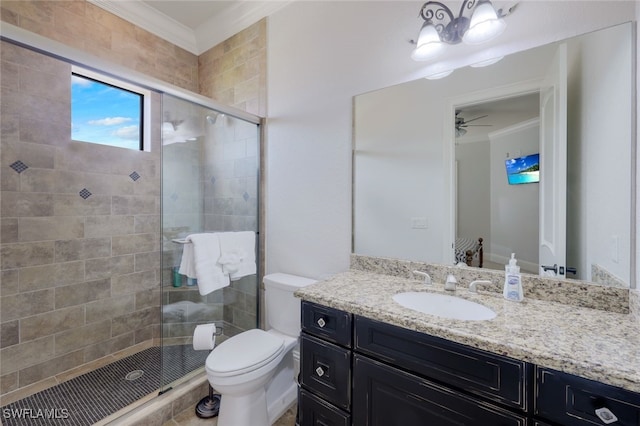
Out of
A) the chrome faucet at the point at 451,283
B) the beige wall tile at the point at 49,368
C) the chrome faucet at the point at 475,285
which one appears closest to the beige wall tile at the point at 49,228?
the beige wall tile at the point at 49,368

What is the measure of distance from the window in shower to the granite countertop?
2.14 m

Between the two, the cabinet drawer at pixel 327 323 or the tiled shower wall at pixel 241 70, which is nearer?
the cabinet drawer at pixel 327 323

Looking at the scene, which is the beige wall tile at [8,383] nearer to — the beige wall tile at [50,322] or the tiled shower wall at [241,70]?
the beige wall tile at [50,322]

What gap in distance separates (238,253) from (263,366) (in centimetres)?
80

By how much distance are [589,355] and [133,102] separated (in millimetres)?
3176

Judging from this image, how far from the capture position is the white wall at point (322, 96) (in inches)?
61.2

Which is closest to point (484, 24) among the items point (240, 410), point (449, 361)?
point (449, 361)

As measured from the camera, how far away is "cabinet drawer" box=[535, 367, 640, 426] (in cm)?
66

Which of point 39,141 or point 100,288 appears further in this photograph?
point 100,288

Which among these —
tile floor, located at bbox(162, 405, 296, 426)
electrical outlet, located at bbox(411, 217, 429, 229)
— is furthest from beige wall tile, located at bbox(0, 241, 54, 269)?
electrical outlet, located at bbox(411, 217, 429, 229)

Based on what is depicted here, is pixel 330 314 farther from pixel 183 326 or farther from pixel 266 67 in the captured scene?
pixel 266 67

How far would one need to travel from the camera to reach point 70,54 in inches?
50.4

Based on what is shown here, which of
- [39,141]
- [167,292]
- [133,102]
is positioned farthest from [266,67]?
[167,292]

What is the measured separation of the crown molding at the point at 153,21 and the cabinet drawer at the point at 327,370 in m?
2.74
